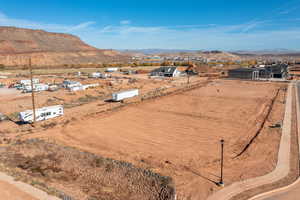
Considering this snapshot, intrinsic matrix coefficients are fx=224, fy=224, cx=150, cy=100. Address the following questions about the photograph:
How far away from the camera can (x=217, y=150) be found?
16.8m

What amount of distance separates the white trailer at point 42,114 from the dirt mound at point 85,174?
7159 millimetres

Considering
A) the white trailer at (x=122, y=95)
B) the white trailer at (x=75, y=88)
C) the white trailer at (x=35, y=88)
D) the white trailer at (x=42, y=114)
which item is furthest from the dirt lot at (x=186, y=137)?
the white trailer at (x=35, y=88)

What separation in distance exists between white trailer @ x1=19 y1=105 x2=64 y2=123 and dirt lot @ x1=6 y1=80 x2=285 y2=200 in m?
2.52

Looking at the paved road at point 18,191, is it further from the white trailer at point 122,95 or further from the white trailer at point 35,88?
the white trailer at point 35,88

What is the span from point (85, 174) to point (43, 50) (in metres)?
144

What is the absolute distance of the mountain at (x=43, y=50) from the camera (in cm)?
10962

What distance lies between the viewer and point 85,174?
13.2 meters

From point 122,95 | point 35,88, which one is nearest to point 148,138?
point 122,95

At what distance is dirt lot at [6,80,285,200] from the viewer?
13438 mm

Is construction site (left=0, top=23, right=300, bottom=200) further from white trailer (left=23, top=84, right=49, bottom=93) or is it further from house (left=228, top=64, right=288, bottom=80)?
house (left=228, top=64, right=288, bottom=80)

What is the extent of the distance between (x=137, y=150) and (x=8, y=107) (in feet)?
76.6

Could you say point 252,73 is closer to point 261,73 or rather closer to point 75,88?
point 261,73

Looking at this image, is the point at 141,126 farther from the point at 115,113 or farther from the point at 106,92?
the point at 106,92

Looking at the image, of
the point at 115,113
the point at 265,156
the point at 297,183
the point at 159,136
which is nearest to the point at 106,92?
the point at 115,113
